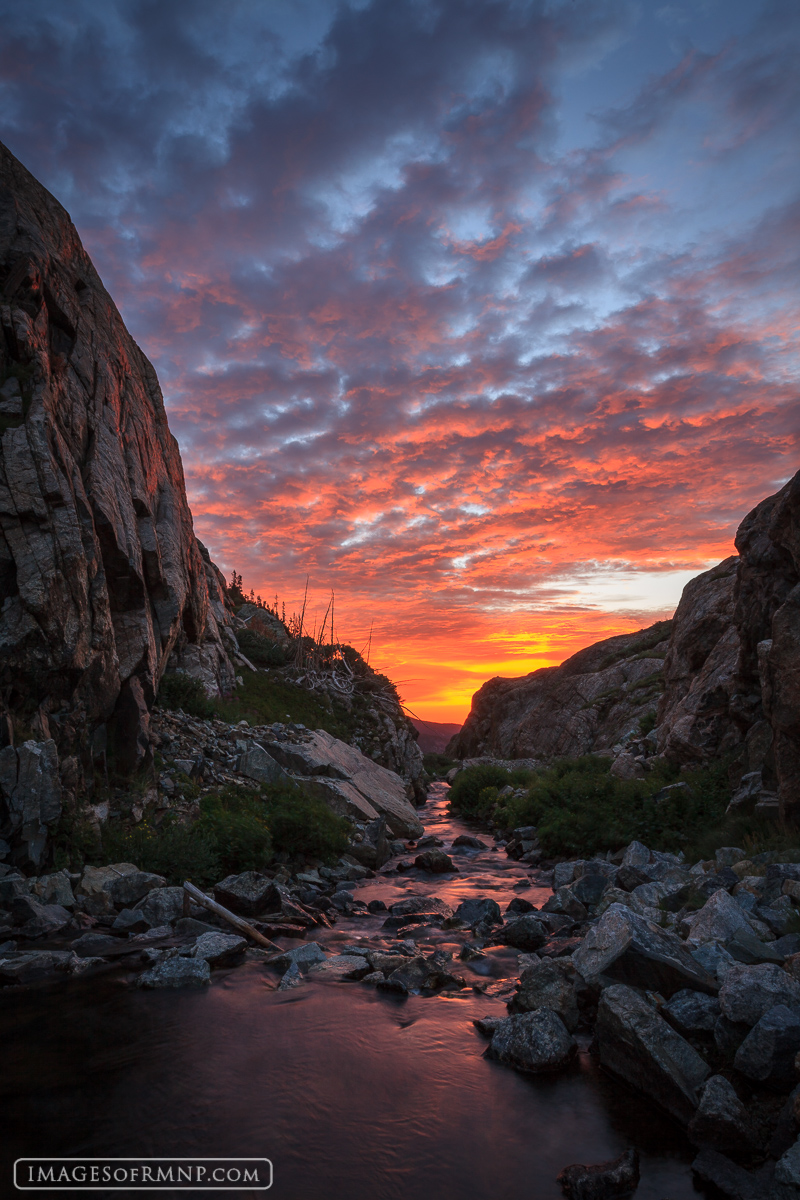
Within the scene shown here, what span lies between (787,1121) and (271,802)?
13915 mm

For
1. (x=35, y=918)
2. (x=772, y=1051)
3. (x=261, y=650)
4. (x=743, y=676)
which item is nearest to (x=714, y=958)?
(x=772, y=1051)

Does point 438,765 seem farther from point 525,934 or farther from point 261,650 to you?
point 525,934

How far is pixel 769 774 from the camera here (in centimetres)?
1265

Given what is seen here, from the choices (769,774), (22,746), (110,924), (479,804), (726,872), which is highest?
(22,746)

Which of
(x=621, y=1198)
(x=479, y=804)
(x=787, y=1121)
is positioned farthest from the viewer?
(x=479, y=804)

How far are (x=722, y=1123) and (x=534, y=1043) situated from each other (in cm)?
200

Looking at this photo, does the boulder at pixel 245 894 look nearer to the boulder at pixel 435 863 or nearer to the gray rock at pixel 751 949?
the boulder at pixel 435 863

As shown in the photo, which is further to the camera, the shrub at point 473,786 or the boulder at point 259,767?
the shrub at point 473,786

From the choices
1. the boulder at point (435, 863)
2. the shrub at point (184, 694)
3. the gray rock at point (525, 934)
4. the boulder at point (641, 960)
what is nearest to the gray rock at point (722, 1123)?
the boulder at point (641, 960)

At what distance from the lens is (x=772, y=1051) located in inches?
209

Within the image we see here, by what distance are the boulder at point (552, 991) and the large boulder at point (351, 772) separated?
12114mm

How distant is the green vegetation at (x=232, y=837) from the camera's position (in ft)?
41.2

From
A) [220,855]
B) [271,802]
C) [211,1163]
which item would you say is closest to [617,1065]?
[211,1163]

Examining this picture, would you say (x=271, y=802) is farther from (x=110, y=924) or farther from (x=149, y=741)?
(x=110, y=924)
